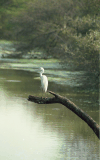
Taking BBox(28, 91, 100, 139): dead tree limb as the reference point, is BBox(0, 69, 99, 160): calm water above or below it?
below

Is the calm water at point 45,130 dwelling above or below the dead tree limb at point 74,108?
below

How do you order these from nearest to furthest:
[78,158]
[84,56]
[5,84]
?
1. [78,158]
2. [84,56]
3. [5,84]

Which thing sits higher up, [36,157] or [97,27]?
[97,27]

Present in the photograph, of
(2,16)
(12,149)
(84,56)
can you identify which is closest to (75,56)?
(84,56)

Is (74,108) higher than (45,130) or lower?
higher

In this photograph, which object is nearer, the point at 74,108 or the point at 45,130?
the point at 74,108

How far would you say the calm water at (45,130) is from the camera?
10.3 meters

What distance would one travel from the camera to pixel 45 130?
12.2m

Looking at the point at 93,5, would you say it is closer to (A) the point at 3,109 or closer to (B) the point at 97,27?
(B) the point at 97,27

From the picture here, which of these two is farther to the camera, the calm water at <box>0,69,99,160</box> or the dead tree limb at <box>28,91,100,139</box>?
the calm water at <box>0,69,99,160</box>

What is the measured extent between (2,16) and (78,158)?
44.5 meters

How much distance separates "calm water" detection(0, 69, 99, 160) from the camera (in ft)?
33.8

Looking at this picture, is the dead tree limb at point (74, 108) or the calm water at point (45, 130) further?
the calm water at point (45, 130)

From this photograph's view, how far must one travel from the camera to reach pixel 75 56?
19.1 m
